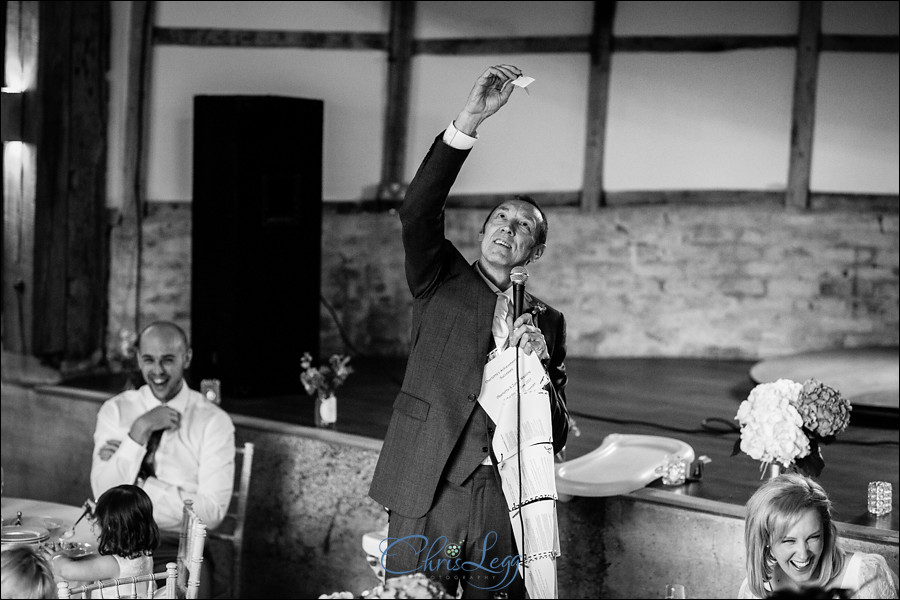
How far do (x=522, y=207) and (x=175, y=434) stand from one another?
2076mm

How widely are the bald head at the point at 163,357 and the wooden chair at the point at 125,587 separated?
134 cm

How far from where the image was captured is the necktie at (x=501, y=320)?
10.7 ft

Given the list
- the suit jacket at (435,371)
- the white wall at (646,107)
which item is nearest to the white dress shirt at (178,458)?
the suit jacket at (435,371)

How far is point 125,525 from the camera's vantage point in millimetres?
3479

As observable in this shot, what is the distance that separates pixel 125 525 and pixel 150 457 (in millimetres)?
1033

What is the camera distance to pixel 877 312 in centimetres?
823

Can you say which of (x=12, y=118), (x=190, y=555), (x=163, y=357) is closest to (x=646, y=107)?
(x=12, y=118)

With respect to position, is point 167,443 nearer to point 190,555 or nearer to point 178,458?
point 178,458

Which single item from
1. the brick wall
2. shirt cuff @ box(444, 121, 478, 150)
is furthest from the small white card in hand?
the brick wall

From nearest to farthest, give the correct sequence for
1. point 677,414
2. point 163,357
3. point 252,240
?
point 163,357 → point 252,240 → point 677,414

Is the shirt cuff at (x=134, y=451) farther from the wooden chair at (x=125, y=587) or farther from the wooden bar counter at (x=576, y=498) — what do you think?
the wooden bar counter at (x=576, y=498)

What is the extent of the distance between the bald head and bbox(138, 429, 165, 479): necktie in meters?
0.19

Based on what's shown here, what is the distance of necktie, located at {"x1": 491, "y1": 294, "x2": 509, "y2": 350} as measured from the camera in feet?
10.7

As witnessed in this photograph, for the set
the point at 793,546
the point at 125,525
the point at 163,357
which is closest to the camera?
the point at 793,546
